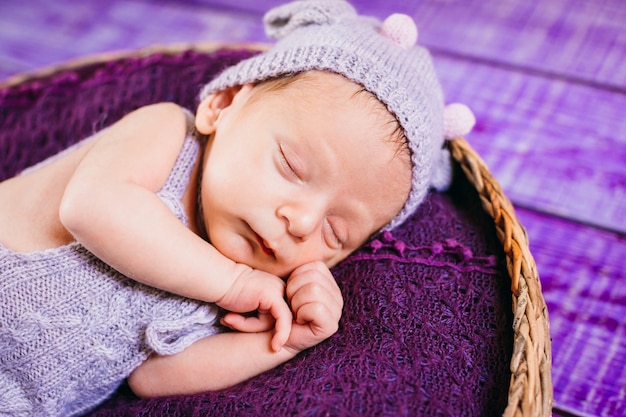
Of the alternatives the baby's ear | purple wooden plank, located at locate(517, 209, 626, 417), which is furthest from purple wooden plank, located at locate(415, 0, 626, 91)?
the baby's ear

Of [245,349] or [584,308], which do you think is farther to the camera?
[584,308]

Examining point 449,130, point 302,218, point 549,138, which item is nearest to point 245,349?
point 302,218

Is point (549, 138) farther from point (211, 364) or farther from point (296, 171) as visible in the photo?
point (211, 364)

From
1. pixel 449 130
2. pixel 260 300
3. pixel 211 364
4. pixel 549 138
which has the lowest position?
pixel 211 364

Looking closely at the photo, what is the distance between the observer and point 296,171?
1.05 metres

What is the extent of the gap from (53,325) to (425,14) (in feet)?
4.79

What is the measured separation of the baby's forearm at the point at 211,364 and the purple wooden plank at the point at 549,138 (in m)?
0.76

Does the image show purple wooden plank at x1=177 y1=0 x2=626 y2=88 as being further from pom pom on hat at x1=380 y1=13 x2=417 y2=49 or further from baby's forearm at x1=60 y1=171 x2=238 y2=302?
baby's forearm at x1=60 y1=171 x2=238 y2=302

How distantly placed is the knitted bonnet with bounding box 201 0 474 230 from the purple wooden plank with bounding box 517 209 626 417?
346 mm

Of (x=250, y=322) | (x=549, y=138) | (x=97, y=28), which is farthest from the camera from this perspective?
(x=97, y=28)

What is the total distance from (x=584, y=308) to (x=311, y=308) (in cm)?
63

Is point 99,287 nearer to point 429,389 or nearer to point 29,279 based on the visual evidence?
point 29,279

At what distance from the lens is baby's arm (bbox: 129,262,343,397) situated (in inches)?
42.4

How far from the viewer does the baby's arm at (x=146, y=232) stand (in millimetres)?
1002
